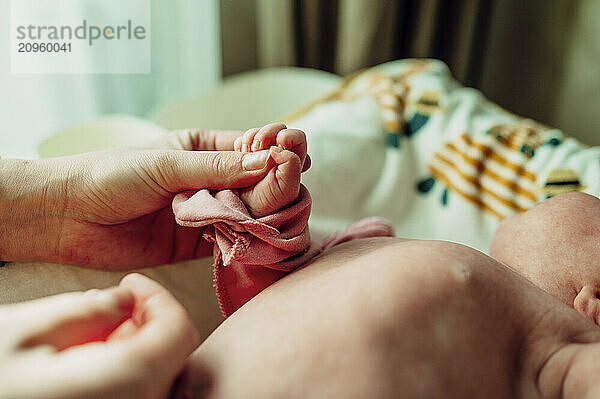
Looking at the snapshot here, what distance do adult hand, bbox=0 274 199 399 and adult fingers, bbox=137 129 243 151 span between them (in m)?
0.33

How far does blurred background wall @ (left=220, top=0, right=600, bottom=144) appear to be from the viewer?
1695 mm

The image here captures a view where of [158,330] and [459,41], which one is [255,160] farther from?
[459,41]

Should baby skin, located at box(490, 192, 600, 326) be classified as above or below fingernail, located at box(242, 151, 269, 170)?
below

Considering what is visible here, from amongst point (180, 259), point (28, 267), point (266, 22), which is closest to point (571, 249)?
point (180, 259)

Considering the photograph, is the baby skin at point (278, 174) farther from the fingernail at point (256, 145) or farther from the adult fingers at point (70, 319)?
the adult fingers at point (70, 319)

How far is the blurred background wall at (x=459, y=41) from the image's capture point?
5.56 feet

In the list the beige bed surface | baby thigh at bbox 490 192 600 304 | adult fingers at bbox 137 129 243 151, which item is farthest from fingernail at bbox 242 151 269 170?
baby thigh at bbox 490 192 600 304

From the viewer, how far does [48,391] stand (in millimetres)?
441

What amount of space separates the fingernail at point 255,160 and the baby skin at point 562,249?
42 cm

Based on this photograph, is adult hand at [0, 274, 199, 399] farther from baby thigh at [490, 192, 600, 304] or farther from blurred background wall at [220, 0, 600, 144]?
blurred background wall at [220, 0, 600, 144]

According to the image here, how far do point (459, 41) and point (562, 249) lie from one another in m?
1.24

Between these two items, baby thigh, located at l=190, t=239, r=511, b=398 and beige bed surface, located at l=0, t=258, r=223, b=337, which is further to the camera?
beige bed surface, located at l=0, t=258, r=223, b=337

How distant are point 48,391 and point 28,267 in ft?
1.36

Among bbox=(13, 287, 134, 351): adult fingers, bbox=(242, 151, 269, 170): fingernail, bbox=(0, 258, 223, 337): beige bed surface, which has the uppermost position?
bbox=(242, 151, 269, 170): fingernail
